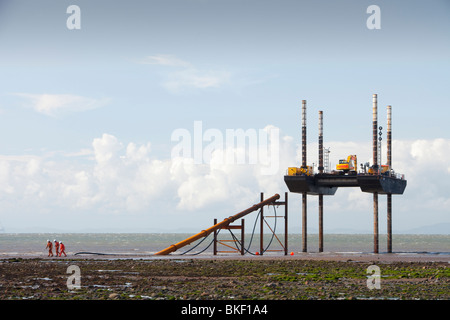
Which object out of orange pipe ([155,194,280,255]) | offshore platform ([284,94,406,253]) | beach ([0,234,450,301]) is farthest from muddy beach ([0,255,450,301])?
offshore platform ([284,94,406,253])

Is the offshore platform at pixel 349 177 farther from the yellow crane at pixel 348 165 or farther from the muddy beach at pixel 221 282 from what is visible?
the muddy beach at pixel 221 282

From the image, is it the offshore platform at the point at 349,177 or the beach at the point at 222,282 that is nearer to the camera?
the beach at the point at 222,282

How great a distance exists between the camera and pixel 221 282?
114ft

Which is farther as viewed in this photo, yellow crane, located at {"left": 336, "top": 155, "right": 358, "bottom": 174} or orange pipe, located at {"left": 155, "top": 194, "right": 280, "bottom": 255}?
yellow crane, located at {"left": 336, "top": 155, "right": 358, "bottom": 174}

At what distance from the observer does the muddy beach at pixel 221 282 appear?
28281 mm

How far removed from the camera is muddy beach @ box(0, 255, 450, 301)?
28281 millimetres

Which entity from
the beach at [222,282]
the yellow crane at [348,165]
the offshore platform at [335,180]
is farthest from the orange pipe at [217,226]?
the beach at [222,282]

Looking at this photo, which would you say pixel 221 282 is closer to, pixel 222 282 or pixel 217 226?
pixel 222 282

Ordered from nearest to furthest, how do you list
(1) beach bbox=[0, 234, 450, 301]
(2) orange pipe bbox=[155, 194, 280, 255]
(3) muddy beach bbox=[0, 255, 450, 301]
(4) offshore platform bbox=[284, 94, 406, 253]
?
(1) beach bbox=[0, 234, 450, 301] → (3) muddy beach bbox=[0, 255, 450, 301] → (2) orange pipe bbox=[155, 194, 280, 255] → (4) offshore platform bbox=[284, 94, 406, 253]

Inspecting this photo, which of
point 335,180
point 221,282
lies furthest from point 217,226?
point 221,282

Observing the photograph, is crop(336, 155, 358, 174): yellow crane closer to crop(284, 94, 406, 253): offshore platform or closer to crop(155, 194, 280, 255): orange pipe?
crop(284, 94, 406, 253): offshore platform

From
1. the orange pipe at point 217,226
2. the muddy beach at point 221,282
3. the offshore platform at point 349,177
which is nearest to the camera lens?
the muddy beach at point 221,282
